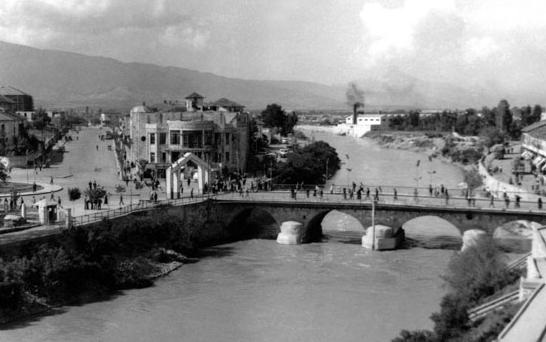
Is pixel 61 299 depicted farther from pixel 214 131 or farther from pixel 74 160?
pixel 74 160

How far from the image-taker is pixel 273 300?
39344 mm

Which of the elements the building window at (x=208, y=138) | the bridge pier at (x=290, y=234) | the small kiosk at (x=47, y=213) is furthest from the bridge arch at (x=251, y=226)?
the small kiosk at (x=47, y=213)

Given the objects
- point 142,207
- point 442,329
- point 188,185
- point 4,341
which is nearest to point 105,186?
point 188,185

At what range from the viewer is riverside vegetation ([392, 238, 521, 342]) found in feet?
84.0

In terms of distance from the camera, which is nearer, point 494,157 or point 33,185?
point 33,185

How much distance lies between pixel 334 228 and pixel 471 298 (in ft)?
92.7

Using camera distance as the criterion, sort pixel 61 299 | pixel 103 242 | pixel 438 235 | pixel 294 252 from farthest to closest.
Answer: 1. pixel 438 235
2. pixel 294 252
3. pixel 103 242
4. pixel 61 299

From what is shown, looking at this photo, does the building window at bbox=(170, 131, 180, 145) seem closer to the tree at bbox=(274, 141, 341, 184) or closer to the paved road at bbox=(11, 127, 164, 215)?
the paved road at bbox=(11, 127, 164, 215)

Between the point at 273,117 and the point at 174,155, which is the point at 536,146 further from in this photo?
the point at 273,117

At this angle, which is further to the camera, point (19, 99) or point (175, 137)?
point (19, 99)

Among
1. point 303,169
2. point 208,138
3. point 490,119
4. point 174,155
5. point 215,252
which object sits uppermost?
point 490,119

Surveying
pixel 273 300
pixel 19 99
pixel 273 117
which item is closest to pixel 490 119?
pixel 273 117

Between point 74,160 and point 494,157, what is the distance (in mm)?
50070

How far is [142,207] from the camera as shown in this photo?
165 ft
